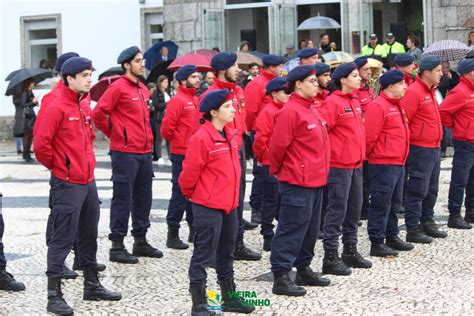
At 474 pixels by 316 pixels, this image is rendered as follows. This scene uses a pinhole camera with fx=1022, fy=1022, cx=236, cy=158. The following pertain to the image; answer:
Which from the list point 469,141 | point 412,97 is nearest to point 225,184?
point 412,97

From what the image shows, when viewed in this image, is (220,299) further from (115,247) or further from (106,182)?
(106,182)

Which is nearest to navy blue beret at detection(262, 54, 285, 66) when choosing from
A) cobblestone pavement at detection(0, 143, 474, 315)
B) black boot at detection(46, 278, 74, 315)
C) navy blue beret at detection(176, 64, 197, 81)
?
navy blue beret at detection(176, 64, 197, 81)

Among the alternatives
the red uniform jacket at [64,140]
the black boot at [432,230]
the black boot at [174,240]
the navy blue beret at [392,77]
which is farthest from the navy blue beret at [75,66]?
the black boot at [432,230]

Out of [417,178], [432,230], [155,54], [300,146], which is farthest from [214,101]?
[155,54]

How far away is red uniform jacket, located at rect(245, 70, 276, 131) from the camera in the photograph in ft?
36.1

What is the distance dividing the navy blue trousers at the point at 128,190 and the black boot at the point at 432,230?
3.10 meters

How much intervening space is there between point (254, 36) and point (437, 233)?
47.0ft

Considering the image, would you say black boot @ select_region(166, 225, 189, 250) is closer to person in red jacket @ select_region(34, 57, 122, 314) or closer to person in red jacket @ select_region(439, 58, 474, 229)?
person in red jacket @ select_region(34, 57, 122, 314)

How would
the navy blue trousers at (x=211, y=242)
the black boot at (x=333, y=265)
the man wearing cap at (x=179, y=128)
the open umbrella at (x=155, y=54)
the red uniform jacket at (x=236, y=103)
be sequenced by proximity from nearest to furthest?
the navy blue trousers at (x=211, y=242) < the black boot at (x=333, y=265) < the red uniform jacket at (x=236, y=103) < the man wearing cap at (x=179, y=128) < the open umbrella at (x=155, y=54)

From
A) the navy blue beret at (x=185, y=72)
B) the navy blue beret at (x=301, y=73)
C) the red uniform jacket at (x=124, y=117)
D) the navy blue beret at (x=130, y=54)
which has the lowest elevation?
the red uniform jacket at (x=124, y=117)

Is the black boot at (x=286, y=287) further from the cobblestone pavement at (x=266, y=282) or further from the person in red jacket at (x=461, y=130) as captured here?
the person in red jacket at (x=461, y=130)

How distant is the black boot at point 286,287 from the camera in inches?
328

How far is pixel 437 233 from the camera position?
11.1 m

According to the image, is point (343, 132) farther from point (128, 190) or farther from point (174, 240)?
point (174, 240)
